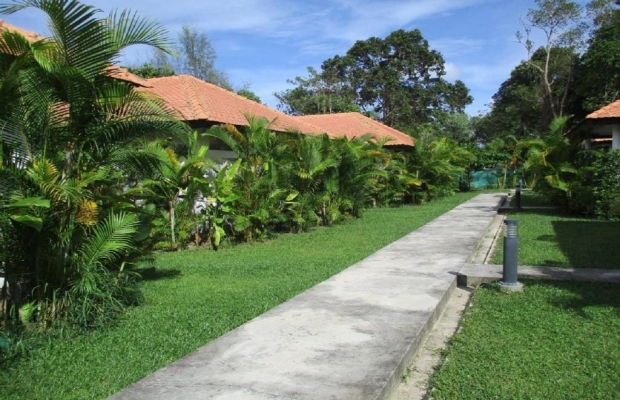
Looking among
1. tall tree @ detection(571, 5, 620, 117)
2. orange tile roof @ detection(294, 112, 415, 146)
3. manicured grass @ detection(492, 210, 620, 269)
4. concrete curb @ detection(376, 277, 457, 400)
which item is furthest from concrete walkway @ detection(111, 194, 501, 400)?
tall tree @ detection(571, 5, 620, 117)

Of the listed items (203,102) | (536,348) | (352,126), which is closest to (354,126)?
(352,126)

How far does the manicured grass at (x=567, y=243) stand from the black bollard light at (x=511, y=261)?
191 centimetres

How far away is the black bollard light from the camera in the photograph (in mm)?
6629

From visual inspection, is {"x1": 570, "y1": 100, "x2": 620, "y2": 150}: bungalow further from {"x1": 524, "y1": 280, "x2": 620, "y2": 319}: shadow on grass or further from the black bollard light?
the black bollard light

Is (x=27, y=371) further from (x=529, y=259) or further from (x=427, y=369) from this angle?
(x=529, y=259)

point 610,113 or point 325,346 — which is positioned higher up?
point 610,113

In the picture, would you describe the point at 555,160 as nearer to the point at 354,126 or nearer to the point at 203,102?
the point at 203,102

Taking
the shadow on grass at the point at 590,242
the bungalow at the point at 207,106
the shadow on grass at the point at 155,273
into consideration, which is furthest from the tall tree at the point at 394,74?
the shadow on grass at the point at 155,273

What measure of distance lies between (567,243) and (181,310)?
8.01 m

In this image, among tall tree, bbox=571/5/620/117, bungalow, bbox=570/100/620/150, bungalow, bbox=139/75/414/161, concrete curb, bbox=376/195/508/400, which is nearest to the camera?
concrete curb, bbox=376/195/508/400

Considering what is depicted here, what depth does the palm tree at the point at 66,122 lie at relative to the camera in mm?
4941

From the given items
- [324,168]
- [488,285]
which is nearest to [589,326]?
[488,285]

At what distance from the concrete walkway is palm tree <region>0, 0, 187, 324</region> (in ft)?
6.19

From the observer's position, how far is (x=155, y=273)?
325 inches
